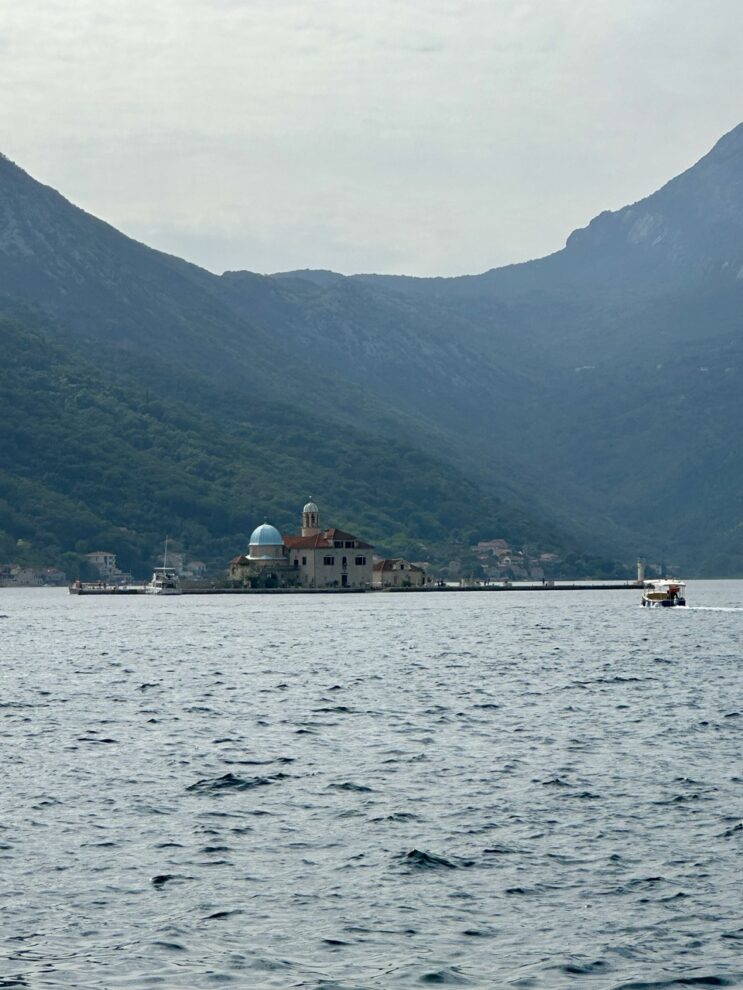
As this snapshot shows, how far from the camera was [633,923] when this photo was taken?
3291 centimetres

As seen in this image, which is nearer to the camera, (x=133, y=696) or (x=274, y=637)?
(x=133, y=696)

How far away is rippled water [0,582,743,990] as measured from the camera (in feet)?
101

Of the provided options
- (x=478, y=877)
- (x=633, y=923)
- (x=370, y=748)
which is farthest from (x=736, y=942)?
(x=370, y=748)

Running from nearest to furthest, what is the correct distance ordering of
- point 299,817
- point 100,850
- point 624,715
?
point 100,850 → point 299,817 → point 624,715

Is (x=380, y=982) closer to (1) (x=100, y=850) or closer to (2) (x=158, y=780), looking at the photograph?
(1) (x=100, y=850)

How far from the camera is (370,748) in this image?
191ft

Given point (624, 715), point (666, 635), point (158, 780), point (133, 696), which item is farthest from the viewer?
point (666, 635)

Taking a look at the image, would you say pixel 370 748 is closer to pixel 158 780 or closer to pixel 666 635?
pixel 158 780

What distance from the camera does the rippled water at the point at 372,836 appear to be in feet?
101

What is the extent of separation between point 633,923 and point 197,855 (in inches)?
448

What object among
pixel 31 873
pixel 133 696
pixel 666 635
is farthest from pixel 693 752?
pixel 666 635

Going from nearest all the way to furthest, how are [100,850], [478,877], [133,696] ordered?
[478,877] → [100,850] → [133,696]

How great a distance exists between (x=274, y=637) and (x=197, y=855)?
358 ft

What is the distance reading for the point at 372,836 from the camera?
4153 cm
